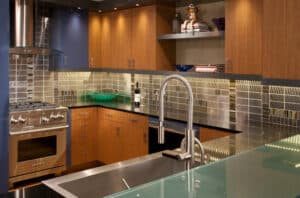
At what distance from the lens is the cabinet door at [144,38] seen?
4453mm

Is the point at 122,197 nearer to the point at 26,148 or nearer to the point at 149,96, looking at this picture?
the point at 26,148

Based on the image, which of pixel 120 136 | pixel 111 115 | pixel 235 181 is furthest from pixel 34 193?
pixel 111 115

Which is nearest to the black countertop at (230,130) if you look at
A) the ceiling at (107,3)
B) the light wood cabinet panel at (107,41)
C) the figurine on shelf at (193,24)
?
the light wood cabinet panel at (107,41)

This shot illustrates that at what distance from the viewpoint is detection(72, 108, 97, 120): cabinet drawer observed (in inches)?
187

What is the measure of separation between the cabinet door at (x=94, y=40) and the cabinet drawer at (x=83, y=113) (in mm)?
804

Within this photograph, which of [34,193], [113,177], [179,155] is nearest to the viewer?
[34,193]

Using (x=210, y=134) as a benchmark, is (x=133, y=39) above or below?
above

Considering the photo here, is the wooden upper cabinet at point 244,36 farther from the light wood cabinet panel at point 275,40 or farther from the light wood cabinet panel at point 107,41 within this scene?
the light wood cabinet panel at point 107,41

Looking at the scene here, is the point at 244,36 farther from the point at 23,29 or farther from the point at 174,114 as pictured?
the point at 23,29

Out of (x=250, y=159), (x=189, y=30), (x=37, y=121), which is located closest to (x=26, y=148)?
(x=37, y=121)

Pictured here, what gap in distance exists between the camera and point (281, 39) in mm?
2953

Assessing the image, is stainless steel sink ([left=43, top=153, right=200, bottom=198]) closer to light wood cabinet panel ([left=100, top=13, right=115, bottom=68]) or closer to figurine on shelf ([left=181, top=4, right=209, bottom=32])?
figurine on shelf ([left=181, top=4, right=209, bottom=32])

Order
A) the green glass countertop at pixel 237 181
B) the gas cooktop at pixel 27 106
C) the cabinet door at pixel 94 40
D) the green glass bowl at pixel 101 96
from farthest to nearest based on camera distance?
the green glass bowl at pixel 101 96 → the cabinet door at pixel 94 40 → the gas cooktop at pixel 27 106 → the green glass countertop at pixel 237 181

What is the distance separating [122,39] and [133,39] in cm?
26
